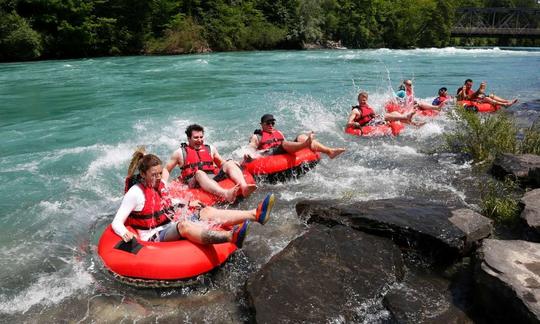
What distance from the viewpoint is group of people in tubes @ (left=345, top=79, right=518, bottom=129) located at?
9.49 m

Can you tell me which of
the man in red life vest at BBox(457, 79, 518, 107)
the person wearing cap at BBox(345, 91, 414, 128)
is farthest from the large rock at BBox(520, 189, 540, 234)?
the man in red life vest at BBox(457, 79, 518, 107)

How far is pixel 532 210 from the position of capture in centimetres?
425

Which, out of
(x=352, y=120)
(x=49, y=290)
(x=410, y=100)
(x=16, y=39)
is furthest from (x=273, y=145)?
(x=16, y=39)

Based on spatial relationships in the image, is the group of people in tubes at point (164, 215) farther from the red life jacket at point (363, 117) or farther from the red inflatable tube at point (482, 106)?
the red inflatable tube at point (482, 106)

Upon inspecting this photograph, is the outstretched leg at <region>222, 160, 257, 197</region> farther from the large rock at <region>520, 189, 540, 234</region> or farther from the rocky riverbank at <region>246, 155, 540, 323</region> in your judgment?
the large rock at <region>520, 189, 540, 234</region>

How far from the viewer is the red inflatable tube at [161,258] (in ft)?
13.0

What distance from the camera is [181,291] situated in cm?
397

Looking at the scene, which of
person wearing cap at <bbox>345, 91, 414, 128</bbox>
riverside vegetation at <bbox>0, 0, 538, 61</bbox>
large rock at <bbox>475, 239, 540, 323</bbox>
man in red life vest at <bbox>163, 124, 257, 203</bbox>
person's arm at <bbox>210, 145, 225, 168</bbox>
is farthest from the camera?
riverside vegetation at <bbox>0, 0, 538, 61</bbox>

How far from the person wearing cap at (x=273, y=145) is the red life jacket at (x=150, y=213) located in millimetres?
2443

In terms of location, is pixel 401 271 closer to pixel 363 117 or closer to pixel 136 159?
pixel 136 159

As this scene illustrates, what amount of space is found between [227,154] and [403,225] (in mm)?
4708

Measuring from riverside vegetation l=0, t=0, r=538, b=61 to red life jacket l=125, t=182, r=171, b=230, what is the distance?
29911 millimetres

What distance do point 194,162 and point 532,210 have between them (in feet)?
13.1

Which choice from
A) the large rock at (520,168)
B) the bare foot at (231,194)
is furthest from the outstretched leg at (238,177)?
the large rock at (520,168)
